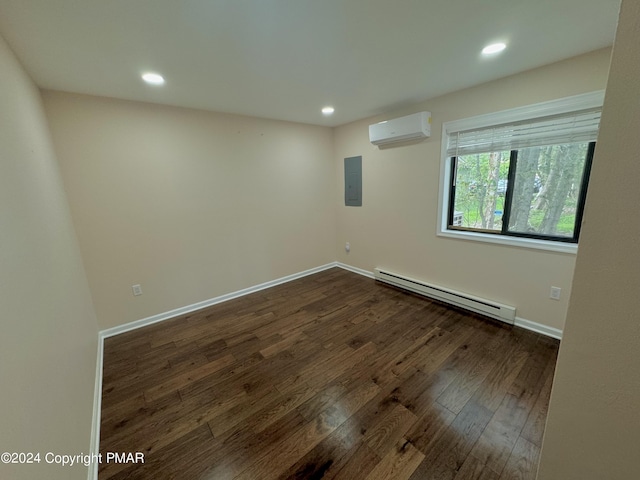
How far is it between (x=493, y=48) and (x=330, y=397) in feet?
8.91

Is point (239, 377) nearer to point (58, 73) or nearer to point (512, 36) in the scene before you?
point (58, 73)

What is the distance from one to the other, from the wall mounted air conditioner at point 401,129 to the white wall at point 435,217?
0.11m

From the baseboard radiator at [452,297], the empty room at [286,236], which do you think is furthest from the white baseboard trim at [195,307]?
the baseboard radiator at [452,297]

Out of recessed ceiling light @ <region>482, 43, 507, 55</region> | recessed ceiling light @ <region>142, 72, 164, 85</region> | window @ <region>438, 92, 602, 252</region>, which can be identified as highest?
recessed ceiling light @ <region>482, 43, 507, 55</region>

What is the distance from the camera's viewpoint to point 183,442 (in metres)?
1.46

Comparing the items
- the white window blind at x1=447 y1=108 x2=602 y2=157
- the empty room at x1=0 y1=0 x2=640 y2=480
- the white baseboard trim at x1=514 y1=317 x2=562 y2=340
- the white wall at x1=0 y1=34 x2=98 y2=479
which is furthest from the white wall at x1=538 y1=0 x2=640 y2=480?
the white baseboard trim at x1=514 y1=317 x2=562 y2=340

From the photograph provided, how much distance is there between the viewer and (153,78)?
6.41 feet

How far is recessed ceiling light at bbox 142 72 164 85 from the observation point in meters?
1.90

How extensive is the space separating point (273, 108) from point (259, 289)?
7.81 feet

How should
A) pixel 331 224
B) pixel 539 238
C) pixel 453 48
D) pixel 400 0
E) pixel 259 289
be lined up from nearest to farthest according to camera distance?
pixel 400 0 < pixel 453 48 < pixel 539 238 < pixel 259 289 < pixel 331 224

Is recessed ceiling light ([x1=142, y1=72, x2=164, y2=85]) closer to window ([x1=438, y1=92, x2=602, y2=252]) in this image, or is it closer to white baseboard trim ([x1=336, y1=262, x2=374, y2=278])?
window ([x1=438, y1=92, x2=602, y2=252])

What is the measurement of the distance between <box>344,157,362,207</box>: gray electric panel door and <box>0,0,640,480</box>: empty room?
16 cm

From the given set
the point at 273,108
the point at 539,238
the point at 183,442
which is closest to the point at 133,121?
the point at 273,108

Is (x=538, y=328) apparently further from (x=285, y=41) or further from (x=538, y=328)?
(x=285, y=41)
